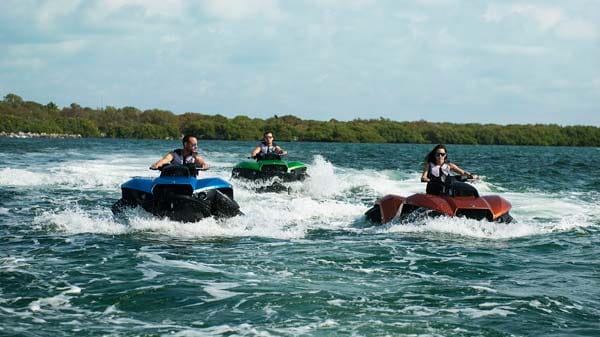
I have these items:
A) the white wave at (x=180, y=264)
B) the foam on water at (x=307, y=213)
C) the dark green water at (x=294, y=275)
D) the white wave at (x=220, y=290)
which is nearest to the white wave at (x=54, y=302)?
the dark green water at (x=294, y=275)

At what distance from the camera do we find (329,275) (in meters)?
8.62

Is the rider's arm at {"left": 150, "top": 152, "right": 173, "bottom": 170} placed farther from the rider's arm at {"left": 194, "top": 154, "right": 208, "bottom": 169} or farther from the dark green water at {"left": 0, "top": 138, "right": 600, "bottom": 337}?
the dark green water at {"left": 0, "top": 138, "right": 600, "bottom": 337}

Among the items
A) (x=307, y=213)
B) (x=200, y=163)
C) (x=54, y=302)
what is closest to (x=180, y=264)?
(x=54, y=302)

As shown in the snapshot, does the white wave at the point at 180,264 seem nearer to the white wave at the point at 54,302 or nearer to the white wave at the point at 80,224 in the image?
the white wave at the point at 54,302

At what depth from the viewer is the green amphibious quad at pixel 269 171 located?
18.4 m

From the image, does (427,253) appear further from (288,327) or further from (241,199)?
(241,199)

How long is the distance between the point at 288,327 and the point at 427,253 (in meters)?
3.97

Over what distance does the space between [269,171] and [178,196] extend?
23.4 ft

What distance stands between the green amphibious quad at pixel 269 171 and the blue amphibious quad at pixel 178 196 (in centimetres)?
644

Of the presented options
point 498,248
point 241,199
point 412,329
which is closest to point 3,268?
point 412,329

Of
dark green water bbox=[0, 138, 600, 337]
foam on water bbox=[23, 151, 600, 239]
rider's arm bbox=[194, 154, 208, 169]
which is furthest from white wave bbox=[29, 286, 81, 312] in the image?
rider's arm bbox=[194, 154, 208, 169]

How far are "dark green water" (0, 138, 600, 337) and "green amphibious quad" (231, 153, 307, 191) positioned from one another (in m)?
3.30

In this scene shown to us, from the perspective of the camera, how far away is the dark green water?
668 centimetres

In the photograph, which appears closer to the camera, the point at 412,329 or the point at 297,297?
the point at 412,329
